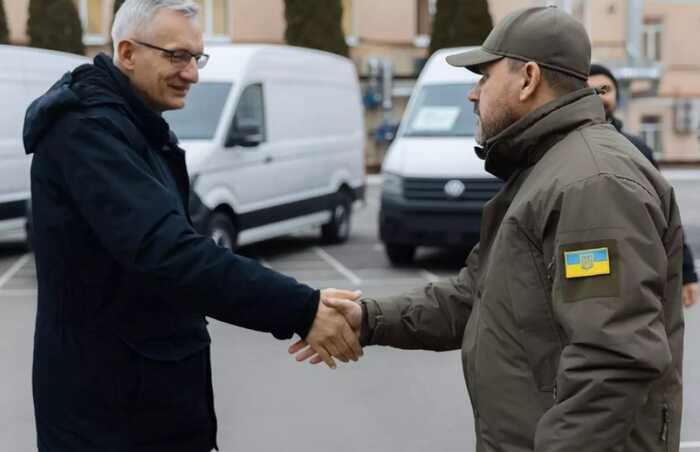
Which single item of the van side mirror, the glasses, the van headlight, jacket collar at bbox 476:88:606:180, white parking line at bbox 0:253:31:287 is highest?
the glasses

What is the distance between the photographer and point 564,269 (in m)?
2.60

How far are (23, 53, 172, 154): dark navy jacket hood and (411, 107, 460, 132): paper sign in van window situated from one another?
995 centimetres

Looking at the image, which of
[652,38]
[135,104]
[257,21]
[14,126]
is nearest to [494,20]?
[652,38]

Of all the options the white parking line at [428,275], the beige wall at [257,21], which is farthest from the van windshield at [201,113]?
the beige wall at [257,21]

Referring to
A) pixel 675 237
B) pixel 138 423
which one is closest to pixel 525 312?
pixel 675 237

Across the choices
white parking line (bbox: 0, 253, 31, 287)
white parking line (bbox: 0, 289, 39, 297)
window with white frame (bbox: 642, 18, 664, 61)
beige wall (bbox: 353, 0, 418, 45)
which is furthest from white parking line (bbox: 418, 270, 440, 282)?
window with white frame (bbox: 642, 18, 664, 61)

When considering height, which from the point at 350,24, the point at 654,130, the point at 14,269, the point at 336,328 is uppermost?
the point at 350,24

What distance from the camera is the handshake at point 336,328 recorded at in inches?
138

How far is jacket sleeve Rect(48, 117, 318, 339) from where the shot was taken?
301 centimetres

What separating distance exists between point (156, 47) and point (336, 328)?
0.94 meters

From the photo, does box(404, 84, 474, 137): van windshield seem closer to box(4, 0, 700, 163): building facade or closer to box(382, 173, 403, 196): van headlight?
box(382, 173, 403, 196): van headlight

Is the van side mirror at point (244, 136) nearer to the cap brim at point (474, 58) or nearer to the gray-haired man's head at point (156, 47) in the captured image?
the gray-haired man's head at point (156, 47)

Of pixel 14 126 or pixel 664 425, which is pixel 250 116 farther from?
pixel 664 425

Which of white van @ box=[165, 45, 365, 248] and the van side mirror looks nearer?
white van @ box=[165, 45, 365, 248]
